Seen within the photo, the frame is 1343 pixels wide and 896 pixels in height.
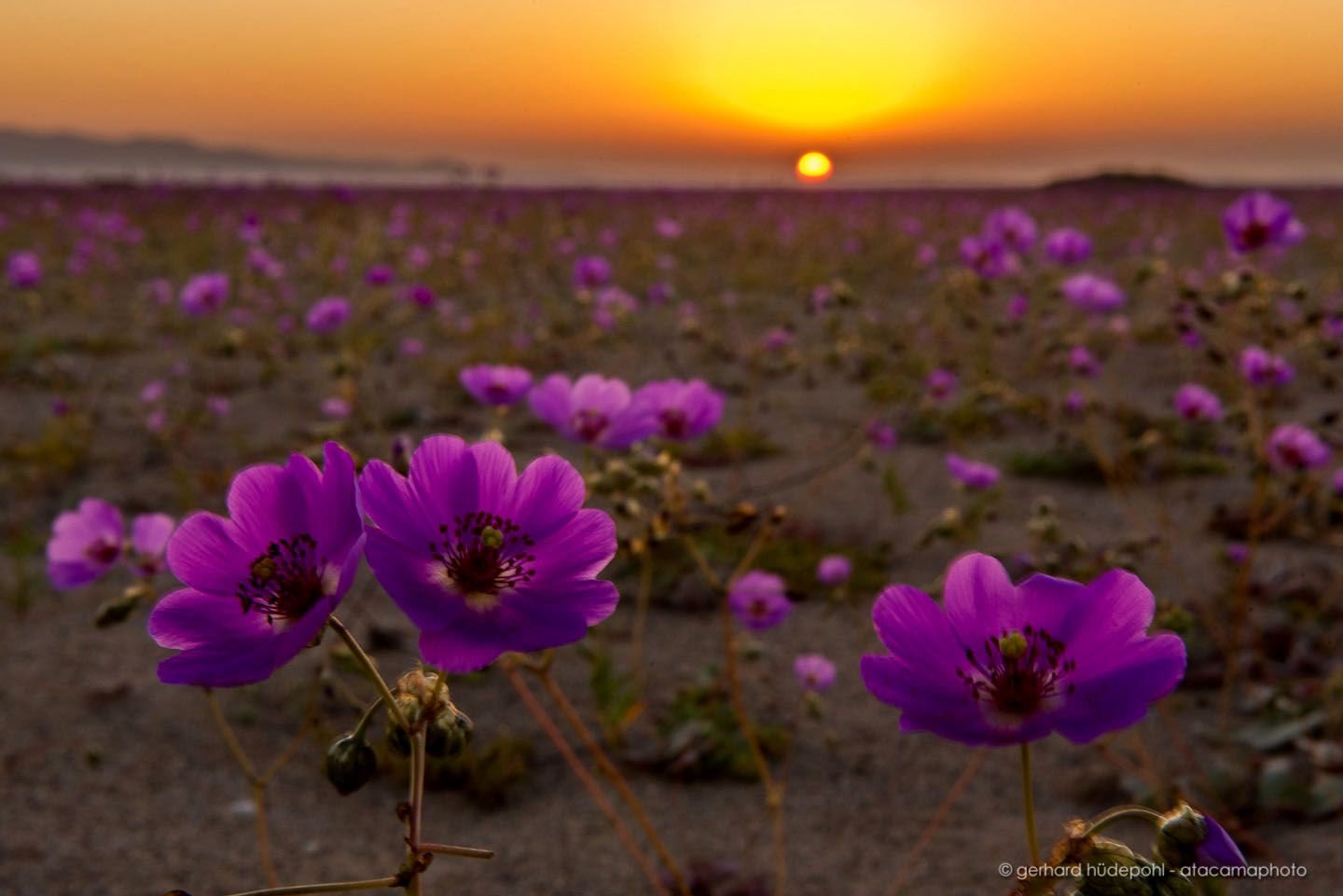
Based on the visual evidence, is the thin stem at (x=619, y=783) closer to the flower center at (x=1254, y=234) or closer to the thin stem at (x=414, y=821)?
the thin stem at (x=414, y=821)

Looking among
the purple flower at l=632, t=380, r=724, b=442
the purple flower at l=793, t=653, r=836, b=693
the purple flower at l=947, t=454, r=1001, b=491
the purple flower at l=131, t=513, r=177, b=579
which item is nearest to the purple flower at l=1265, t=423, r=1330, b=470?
the purple flower at l=947, t=454, r=1001, b=491

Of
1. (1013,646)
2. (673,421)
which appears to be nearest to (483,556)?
(1013,646)

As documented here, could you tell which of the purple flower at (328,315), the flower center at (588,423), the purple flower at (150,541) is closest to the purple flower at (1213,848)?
the flower center at (588,423)

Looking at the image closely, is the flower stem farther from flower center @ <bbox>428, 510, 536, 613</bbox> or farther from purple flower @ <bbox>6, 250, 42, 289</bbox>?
purple flower @ <bbox>6, 250, 42, 289</bbox>

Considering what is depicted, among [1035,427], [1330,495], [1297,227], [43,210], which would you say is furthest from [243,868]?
[43,210]

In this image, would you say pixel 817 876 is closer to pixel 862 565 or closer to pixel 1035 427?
pixel 862 565
